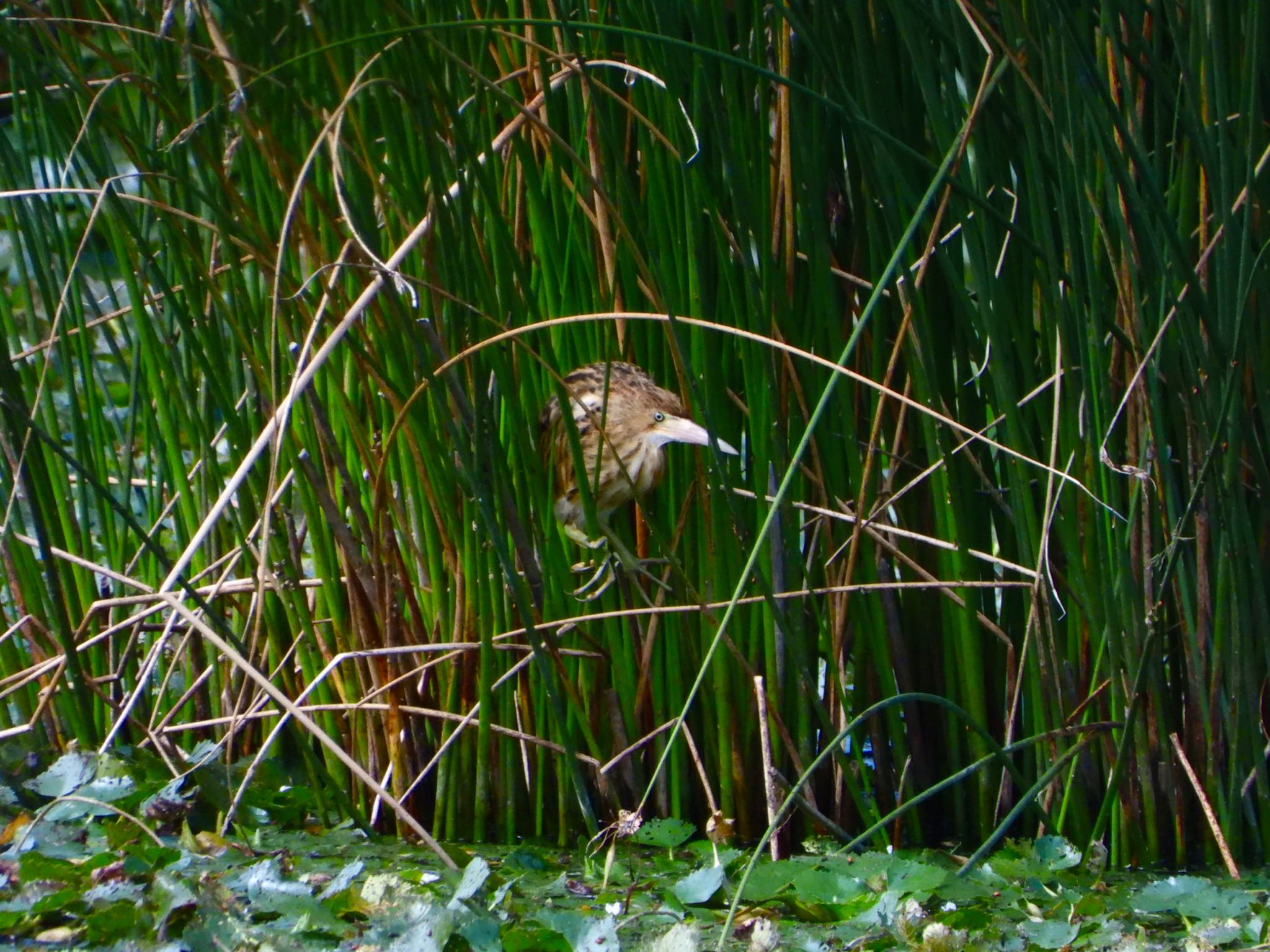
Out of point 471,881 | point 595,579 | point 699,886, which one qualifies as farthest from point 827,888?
point 595,579

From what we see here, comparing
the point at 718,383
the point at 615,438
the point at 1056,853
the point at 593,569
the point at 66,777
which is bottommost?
the point at 1056,853

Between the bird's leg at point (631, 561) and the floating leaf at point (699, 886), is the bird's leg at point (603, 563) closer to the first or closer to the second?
the bird's leg at point (631, 561)

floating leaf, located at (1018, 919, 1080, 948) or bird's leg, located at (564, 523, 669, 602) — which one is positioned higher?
bird's leg, located at (564, 523, 669, 602)

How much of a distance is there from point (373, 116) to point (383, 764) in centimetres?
97

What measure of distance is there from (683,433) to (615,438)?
0.61 ft

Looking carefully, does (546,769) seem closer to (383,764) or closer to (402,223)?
(383,764)

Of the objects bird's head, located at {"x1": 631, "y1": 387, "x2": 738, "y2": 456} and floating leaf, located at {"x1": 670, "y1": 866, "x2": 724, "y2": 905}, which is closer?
floating leaf, located at {"x1": 670, "y1": 866, "x2": 724, "y2": 905}

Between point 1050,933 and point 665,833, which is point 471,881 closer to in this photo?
point 665,833

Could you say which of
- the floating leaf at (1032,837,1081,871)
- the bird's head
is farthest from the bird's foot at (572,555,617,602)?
the floating leaf at (1032,837,1081,871)

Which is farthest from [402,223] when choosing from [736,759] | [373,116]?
[736,759]

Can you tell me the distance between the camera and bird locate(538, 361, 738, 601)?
1944 millimetres

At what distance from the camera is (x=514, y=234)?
197 cm

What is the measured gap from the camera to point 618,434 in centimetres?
205

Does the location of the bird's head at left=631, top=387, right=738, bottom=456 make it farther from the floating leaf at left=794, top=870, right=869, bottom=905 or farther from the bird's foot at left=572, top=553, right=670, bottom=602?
the floating leaf at left=794, top=870, right=869, bottom=905
